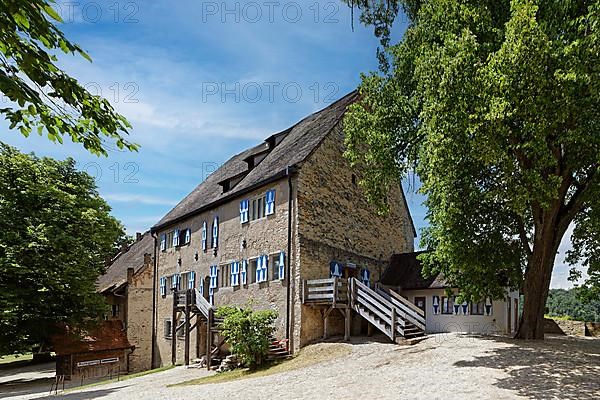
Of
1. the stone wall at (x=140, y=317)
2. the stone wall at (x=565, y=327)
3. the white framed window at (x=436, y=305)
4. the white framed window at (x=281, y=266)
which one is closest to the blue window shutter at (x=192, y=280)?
the stone wall at (x=140, y=317)

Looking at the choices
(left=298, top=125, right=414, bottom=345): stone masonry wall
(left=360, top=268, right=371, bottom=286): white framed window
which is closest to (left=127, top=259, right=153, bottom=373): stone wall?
(left=360, top=268, right=371, bottom=286): white framed window

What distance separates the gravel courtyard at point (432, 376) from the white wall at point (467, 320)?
3.62 metres

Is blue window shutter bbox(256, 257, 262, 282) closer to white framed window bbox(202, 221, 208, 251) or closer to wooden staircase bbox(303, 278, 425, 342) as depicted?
wooden staircase bbox(303, 278, 425, 342)

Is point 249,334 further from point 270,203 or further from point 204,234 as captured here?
point 204,234

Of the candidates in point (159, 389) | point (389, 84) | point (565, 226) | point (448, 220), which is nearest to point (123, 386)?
point (159, 389)

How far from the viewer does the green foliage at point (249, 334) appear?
1781cm

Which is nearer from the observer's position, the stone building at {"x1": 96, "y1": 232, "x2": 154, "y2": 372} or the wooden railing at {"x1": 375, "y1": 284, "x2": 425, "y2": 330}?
the wooden railing at {"x1": 375, "y1": 284, "x2": 425, "y2": 330}

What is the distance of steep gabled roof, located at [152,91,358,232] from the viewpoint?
837 inches

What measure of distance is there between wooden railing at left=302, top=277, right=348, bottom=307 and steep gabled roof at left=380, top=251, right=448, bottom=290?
14.7 ft

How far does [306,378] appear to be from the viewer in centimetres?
1434

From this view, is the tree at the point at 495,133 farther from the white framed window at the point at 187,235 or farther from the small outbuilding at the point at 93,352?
the small outbuilding at the point at 93,352

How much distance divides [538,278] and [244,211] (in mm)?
11676

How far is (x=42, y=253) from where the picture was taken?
23.9 meters

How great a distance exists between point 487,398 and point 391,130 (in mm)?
9790
